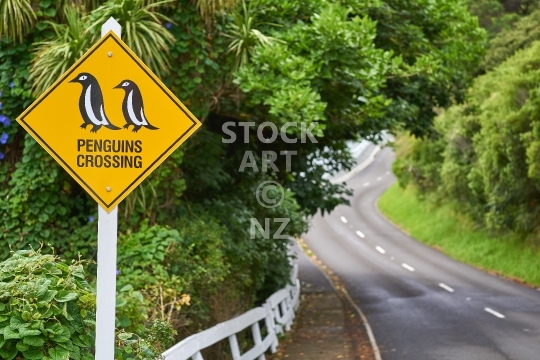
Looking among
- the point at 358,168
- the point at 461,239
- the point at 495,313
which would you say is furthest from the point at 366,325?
the point at 358,168

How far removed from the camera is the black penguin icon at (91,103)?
4.96 m

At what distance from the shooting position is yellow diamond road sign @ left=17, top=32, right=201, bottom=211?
16.2 feet

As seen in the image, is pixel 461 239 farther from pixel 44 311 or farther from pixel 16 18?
pixel 44 311

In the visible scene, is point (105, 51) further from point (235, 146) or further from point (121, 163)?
point (235, 146)

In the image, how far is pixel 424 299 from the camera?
72.1 feet

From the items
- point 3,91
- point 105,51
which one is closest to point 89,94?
point 105,51

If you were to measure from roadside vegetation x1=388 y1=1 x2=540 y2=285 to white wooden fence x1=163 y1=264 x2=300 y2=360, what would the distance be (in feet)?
25.6

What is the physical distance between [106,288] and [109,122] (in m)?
0.99

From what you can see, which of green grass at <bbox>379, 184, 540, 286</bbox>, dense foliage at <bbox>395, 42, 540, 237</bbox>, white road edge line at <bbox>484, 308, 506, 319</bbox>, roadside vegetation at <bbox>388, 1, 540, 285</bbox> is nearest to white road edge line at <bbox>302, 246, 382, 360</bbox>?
white road edge line at <bbox>484, 308, 506, 319</bbox>

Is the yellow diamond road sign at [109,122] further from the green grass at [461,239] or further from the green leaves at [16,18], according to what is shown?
the green grass at [461,239]

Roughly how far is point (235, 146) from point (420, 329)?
5.11m

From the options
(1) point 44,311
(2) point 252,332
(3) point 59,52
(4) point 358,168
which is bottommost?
(2) point 252,332

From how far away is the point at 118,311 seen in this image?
7.44 metres

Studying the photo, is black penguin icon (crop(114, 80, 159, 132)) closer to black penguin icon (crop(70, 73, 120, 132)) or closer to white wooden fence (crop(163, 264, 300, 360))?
black penguin icon (crop(70, 73, 120, 132))
